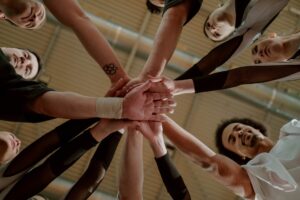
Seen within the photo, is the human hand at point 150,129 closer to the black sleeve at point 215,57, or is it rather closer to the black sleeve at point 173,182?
the black sleeve at point 173,182

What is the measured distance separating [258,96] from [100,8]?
236cm

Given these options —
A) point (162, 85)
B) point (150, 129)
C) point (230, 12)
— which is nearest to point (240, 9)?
point (230, 12)

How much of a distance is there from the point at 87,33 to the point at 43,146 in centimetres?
74

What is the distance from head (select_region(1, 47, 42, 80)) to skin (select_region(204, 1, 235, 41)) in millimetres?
1560

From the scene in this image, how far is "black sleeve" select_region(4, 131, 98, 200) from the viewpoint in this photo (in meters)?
1.91

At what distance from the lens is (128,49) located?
4.30m

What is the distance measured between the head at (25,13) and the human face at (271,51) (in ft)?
5.70

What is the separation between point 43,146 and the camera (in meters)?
2.01

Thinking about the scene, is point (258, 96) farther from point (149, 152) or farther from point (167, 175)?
point (167, 175)

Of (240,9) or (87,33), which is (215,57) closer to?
(240,9)

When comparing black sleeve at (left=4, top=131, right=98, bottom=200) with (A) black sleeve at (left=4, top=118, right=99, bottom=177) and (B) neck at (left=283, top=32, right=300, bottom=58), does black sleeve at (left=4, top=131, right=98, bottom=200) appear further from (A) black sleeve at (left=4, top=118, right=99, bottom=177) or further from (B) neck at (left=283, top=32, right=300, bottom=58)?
(B) neck at (left=283, top=32, right=300, bottom=58)

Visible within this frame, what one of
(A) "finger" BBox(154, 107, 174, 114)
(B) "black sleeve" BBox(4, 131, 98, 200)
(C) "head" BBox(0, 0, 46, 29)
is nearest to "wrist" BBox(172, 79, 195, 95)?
(A) "finger" BBox(154, 107, 174, 114)

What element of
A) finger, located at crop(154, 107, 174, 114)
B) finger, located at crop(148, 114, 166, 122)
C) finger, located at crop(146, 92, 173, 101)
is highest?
finger, located at crop(146, 92, 173, 101)

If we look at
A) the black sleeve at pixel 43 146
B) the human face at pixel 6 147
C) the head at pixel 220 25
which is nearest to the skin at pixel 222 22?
the head at pixel 220 25
